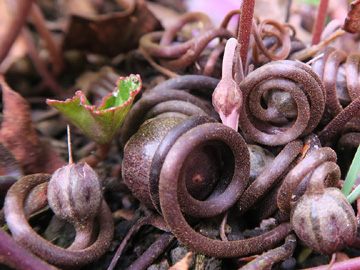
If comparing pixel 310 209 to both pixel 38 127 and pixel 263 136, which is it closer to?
pixel 263 136

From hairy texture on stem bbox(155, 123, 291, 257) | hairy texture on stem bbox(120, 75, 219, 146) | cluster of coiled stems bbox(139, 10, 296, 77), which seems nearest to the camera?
hairy texture on stem bbox(155, 123, 291, 257)

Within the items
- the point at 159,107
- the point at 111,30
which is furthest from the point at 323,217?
the point at 111,30

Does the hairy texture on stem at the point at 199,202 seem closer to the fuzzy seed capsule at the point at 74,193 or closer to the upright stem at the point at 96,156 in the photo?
the fuzzy seed capsule at the point at 74,193

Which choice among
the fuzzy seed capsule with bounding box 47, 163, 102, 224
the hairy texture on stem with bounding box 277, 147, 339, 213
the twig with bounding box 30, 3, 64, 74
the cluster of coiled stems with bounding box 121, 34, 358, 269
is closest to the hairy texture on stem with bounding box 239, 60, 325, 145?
the cluster of coiled stems with bounding box 121, 34, 358, 269

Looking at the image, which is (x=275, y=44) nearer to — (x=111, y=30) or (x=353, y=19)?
(x=353, y=19)

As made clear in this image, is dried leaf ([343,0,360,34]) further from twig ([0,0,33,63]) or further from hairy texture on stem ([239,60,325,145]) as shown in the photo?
twig ([0,0,33,63])

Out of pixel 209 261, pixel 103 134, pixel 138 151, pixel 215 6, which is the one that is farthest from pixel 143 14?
pixel 209 261

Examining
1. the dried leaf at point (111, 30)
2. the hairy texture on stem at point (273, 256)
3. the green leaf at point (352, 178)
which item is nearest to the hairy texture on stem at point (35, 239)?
the hairy texture on stem at point (273, 256)
